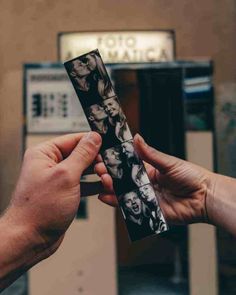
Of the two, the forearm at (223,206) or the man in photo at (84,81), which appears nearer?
the man in photo at (84,81)

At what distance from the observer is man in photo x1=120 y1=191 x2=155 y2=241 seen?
Result: 164cm

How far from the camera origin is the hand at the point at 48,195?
5.04 ft

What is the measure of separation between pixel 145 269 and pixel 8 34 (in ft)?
7.45

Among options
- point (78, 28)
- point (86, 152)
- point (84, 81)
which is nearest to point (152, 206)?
point (86, 152)

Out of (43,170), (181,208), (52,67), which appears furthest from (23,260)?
(52,67)

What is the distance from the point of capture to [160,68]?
3338 millimetres

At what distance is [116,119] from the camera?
5.29 ft

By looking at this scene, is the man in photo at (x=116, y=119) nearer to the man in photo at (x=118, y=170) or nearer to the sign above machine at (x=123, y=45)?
the man in photo at (x=118, y=170)

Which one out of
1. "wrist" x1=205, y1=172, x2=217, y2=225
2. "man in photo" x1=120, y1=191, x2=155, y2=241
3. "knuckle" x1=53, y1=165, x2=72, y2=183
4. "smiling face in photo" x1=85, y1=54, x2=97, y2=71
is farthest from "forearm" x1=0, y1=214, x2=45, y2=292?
"wrist" x1=205, y1=172, x2=217, y2=225

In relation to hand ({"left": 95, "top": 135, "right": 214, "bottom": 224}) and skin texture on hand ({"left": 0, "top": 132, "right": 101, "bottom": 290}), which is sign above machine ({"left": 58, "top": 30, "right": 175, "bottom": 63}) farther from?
skin texture on hand ({"left": 0, "top": 132, "right": 101, "bottom": 290})

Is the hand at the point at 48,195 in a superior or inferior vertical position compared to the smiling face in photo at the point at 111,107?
inferior

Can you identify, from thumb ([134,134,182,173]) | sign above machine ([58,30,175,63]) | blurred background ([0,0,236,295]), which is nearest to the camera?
thumb ([134,134,182,173])

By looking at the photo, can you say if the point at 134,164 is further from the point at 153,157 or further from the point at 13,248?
the point at 13,248

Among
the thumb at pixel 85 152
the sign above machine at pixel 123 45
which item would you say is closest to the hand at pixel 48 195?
the thumb at pixel 85 152
